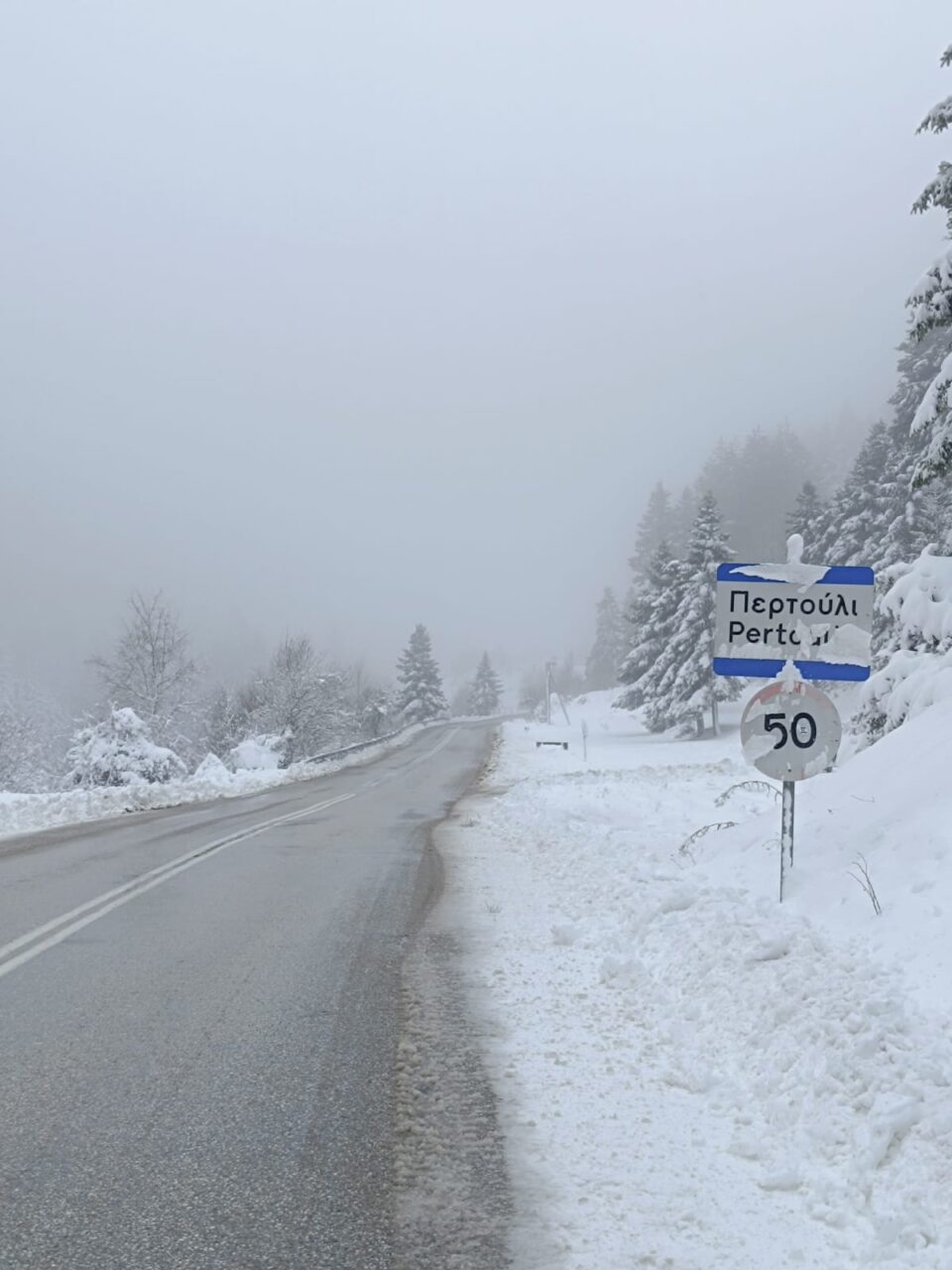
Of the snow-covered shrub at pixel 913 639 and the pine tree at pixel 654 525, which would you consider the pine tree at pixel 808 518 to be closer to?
the pine tree at pixel 654 525

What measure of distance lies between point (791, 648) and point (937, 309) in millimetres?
6200

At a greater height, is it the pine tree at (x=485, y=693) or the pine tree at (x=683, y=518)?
the pine tree at (x=683, y=518)

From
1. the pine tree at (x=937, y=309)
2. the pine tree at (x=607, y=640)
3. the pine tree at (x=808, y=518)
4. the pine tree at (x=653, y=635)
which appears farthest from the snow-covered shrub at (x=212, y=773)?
the pine tree at (x=607, y=640)

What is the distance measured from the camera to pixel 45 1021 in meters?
5.14

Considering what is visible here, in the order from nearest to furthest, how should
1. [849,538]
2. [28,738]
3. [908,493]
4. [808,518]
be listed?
[908,493] → [849,538] → [808,518] → [28,738]

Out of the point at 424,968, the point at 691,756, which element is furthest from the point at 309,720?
the point at 424,968

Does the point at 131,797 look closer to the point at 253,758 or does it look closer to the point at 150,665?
the point at 253,758

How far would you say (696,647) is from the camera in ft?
139

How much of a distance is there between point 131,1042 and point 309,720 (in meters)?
44.5

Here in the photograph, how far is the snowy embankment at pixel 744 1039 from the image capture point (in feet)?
9.95

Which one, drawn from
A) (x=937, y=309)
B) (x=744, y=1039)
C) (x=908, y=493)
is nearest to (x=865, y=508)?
(x=908, y=493)

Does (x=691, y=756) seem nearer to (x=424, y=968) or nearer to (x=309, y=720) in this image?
(x=309, y=720)

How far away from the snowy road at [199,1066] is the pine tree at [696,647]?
110 feet

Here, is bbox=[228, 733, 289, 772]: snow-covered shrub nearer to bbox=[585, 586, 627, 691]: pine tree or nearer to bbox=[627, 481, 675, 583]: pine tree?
bbox=[627, 481, 675, 583]: pine tree
